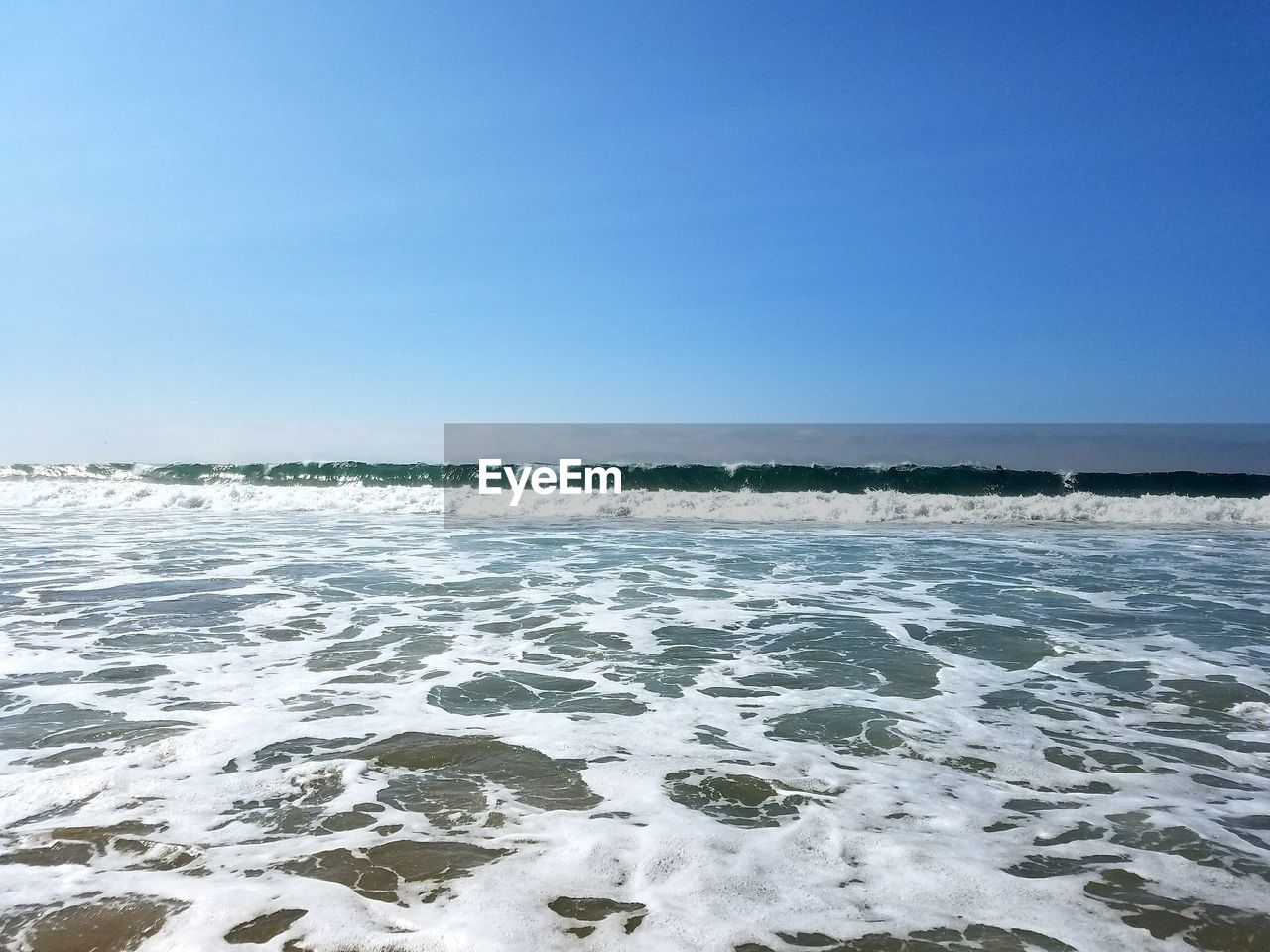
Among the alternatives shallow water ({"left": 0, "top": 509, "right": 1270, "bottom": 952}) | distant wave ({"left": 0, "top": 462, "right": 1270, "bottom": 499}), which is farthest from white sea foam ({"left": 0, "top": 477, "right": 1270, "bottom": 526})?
shallow water ({"left": 0, "top": 509, "right": 1270, "bottom": 952})

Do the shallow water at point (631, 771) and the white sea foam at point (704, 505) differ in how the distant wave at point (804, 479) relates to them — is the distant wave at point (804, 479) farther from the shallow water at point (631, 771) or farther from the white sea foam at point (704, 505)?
the shallow water at point (631, 771)

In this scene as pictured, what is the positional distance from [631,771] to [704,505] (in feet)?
64.8

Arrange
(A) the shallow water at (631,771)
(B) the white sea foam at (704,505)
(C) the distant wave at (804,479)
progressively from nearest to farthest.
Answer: (A) the shallow water at (631,771) → (B) the white sea foam at (704,505) → (C) the distant wave at (804,479)

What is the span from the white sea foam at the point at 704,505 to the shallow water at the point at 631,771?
500 inches

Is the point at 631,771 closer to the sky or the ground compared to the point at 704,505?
closer to the ground

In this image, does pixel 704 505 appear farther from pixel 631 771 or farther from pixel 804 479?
pixel 631 771

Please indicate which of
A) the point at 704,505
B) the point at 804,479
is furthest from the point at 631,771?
the point at 804,479

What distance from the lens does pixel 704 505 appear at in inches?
935

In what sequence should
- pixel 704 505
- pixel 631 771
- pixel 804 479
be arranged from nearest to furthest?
1. pixel 631 771
2. pixel 704 505
3. pixel 804 479

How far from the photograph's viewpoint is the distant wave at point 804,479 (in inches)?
1088

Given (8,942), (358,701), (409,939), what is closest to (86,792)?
(8,942)

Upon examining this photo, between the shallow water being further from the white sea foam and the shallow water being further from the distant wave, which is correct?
the distant wave

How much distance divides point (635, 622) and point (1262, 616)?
249 inches

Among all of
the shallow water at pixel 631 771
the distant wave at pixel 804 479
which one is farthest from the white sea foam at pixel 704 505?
the shallow water at pixel 631 771
